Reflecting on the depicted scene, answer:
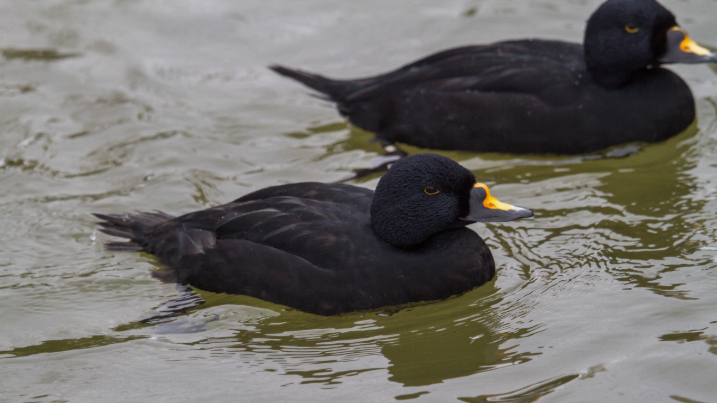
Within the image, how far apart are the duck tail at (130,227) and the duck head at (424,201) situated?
1649 millimetres

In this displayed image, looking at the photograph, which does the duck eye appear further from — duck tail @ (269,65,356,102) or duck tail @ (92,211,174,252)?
duck tail @ (92,211,174,252)

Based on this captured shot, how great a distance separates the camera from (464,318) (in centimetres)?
495

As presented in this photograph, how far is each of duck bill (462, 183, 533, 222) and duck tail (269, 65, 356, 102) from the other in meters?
2.92

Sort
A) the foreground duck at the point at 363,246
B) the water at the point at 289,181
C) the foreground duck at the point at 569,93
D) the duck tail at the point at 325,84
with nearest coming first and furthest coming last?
the water at the point at 289,181
the foreground duck at the point at 363,246
the foreground duck at the point at 569,93
the duck tail at the point at 325,84

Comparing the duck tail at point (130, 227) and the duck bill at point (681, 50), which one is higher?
the duck bill at point (681, 50)

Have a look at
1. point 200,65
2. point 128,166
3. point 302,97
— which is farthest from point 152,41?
point 128,166

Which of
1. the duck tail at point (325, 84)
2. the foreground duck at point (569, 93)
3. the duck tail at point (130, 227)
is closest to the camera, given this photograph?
the duck tail at point (130, 227)

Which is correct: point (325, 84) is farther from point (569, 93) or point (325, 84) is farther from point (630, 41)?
point (630, 41)

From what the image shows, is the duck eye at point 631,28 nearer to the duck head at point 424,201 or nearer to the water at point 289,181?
the water at point 289,181

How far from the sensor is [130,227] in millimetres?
5789

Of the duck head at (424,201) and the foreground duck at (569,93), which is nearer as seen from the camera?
the duck head at (424,201)

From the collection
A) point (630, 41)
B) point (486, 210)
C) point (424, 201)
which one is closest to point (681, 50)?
point (630, 41)

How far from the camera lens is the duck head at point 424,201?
197 inches

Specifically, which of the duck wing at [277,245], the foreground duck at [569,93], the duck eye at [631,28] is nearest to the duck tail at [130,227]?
the duck wing at [277,245]
